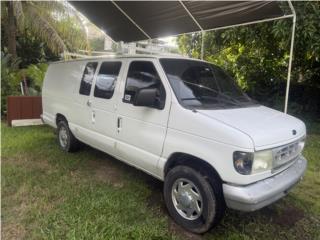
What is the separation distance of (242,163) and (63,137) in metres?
4.36

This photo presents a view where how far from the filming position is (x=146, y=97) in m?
3.82

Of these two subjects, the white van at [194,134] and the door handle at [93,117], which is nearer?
the white van at [194,134]

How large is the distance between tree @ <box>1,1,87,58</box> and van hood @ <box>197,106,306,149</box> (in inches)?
368

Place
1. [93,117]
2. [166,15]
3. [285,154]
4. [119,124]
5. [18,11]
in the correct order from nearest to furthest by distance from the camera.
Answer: [285,154], [119,124], [93,117], [166,15], [18,11]

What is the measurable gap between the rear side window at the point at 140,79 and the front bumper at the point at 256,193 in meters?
1.47

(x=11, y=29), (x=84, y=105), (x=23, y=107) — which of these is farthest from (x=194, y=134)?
(x=11, y=29)

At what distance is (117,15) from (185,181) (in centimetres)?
503

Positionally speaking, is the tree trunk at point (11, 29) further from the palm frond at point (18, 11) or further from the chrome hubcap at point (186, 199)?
the chrome hubcap at point (186, 199)

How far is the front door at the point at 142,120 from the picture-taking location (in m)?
3.92

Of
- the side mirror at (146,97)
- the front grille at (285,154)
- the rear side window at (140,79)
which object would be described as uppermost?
the rear side window at (140,79)

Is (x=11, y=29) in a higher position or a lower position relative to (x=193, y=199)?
higher

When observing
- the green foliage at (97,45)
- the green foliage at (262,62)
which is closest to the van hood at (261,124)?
the green foliage at (262,62)

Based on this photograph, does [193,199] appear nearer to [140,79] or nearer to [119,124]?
[119,124]

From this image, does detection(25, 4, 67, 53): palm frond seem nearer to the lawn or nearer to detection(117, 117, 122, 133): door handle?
the lawn
